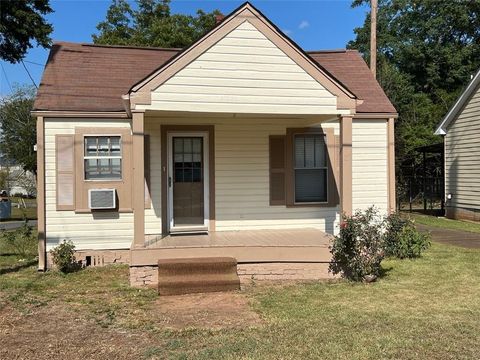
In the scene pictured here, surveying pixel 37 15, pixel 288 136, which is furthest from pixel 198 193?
pixel 37 15

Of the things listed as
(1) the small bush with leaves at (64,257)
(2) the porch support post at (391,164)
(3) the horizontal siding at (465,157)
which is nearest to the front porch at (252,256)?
(1) the small bush with leaves at (64,257)

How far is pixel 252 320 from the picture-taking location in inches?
220

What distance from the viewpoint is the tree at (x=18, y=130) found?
3331cm

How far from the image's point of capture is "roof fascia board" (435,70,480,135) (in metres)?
15.8

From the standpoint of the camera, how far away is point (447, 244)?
11273 mm

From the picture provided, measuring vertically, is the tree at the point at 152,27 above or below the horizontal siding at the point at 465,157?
above

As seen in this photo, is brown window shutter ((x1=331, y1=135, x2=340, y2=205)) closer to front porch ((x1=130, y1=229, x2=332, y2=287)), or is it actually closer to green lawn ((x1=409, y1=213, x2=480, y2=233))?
front porch ((x1=130, y1=229, x2=332, y2=287))

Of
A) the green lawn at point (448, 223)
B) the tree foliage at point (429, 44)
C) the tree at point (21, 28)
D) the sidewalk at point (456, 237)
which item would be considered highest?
the tree foliage at point (429, 44)

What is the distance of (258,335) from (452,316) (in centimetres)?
239

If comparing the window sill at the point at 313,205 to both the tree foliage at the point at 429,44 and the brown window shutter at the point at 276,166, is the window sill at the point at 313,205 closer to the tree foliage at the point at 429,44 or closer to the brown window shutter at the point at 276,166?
the brown window shutter at the point at 276,166

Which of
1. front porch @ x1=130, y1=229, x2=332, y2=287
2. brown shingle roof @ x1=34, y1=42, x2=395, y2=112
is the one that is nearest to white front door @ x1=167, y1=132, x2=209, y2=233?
brown shingle roof @ x1=34, y1=42, x2=395, y2=112

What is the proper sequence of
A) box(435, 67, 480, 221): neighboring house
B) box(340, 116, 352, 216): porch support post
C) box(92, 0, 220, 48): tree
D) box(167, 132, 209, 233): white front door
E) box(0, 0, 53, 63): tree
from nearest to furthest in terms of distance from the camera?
box(340, 116, 352, 216): porch support post < box(167, 132, 209, 233): white front door < box(435, 67, 480, 221): neighboring house < box(0, 0, 53, 63): tree < box(92, 0, 220, 48): tree

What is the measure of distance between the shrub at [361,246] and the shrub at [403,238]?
5.05ft

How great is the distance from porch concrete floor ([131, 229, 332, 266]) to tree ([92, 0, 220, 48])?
19.1 meters
